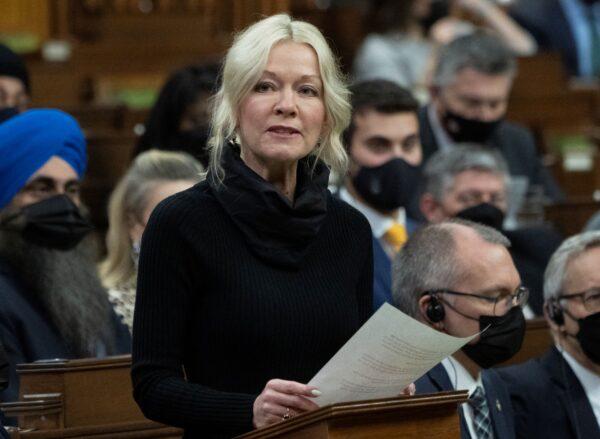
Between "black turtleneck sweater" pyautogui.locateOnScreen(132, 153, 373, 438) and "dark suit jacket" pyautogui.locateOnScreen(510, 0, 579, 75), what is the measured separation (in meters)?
6.02

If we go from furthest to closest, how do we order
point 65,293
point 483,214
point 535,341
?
1. point 483,214
2. point 535,341
3. point 65,293

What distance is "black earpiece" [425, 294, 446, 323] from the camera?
3.15m

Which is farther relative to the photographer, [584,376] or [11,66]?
[11,66]

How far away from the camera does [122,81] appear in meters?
7.44

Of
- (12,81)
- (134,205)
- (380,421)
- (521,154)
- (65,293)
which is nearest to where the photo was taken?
(380,421)

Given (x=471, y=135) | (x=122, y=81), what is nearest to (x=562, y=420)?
(x=471, y=135)

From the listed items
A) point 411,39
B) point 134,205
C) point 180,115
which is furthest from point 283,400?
point 411,39

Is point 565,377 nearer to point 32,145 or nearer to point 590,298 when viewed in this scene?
point 590,298

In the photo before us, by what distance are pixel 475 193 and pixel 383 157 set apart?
34 centimetres

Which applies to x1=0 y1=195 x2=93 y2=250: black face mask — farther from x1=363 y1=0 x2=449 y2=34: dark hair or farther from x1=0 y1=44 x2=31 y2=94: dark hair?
x1=363 y1=0 x2=449 y2=34: dark hair

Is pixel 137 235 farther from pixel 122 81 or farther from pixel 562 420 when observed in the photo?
pixel 122 81

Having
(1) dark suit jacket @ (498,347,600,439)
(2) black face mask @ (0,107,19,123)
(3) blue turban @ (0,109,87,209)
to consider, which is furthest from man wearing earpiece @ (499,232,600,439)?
(2) black face mask @ (0,107,19,123)

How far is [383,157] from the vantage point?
4.50 meters

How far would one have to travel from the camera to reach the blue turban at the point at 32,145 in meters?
3.80
